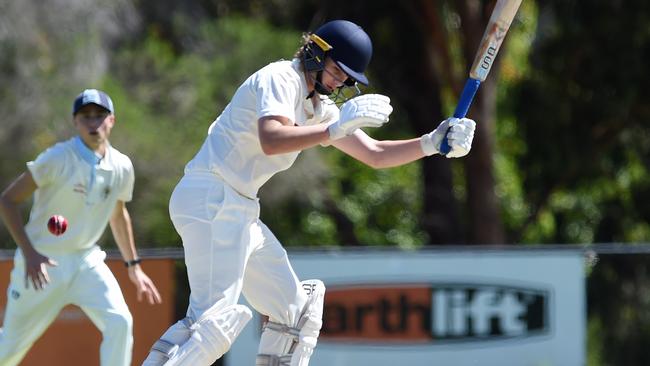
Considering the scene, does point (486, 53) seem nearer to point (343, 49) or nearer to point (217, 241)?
point (343, 49)

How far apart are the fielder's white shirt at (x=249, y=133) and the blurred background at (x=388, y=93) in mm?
7736

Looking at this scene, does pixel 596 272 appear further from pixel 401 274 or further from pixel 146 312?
pixel 146 312

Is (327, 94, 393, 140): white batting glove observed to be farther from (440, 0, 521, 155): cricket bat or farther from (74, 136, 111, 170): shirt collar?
(74, 136, 111, 170): shirt collar

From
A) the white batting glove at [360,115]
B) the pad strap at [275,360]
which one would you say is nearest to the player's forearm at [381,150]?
the white batting glove at [360,115]

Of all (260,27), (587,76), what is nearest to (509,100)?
(587,76)

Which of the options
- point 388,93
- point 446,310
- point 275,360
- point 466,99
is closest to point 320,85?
point 466,99

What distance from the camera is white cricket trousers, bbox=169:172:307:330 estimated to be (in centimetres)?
565

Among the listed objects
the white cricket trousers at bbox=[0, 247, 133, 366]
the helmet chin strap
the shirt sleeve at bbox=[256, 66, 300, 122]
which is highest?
the helmet chin strap

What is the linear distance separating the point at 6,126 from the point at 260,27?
305 centimetres

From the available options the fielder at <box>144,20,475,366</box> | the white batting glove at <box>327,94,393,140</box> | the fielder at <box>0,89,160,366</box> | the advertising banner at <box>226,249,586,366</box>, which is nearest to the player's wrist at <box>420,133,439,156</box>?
the fielder at <box>144,20,475,366</box>

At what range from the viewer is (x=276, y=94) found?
555 cm

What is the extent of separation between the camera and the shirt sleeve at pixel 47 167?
6.91 metres

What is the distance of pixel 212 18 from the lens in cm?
1666

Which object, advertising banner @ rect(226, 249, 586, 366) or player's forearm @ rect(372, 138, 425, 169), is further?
advertising banner @ rect(226, 249, 586, 366)
